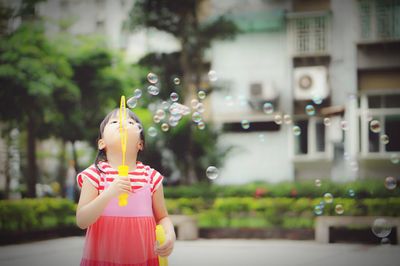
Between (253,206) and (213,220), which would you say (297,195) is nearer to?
(253,206)

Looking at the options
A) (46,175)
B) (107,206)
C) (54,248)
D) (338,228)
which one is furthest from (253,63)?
(107,206)

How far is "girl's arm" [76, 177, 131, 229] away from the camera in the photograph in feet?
8.24

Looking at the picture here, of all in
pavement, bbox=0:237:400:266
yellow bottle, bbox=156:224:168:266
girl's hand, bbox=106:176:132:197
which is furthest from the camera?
pavement, bbox=0:237:400:266

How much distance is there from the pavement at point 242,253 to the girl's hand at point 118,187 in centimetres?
457

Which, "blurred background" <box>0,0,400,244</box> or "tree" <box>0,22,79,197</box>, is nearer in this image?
"blurred background" <box>0,0,400,244</box>

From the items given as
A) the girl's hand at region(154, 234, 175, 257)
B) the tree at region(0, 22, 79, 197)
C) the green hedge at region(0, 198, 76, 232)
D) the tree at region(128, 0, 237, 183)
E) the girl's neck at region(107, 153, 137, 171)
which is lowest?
the green hedge at region(0, 198, 76, 232)

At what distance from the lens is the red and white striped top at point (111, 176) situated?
2652mm

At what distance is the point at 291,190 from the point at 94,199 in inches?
358

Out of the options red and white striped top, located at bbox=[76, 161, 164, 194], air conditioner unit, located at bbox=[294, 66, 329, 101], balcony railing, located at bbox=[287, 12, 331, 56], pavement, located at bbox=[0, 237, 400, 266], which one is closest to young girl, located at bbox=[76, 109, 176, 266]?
red and white striped top, located at bbox=[76, 161, 164, 194]

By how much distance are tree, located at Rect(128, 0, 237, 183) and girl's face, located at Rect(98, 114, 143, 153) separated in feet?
33.5

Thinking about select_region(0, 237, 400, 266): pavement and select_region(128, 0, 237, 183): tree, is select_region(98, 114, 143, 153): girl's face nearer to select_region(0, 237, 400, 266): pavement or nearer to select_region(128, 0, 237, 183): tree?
select_region(0, 237, 400, 266): pavement

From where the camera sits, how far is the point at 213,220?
1091cm

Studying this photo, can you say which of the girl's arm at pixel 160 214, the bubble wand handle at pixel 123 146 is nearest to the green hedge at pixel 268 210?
the girl's arm at pixel 160 214

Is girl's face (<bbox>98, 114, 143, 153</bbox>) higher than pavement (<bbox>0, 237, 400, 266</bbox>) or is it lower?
higher
